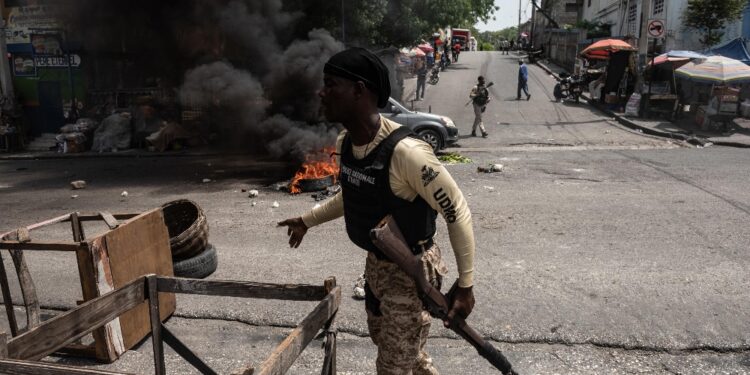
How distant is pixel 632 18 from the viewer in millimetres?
27594

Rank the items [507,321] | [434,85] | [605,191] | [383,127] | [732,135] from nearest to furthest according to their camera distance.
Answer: [383,127] < [507,321] < [605,191] < [732,135] < [434,85]

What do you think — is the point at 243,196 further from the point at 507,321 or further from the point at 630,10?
the point at 630,10

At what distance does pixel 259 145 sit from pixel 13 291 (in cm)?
794

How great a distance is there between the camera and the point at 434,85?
25406 millimetres

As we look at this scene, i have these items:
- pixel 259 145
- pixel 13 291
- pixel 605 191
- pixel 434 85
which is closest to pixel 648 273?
pixel 605 191

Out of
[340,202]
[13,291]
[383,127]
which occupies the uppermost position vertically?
[383,127]

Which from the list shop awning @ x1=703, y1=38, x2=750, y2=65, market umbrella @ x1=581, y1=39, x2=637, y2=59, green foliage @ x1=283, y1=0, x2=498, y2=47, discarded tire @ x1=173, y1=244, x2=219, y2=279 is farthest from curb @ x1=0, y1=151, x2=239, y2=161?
shop awning @ x1=703, y1=38, x2=750, y2=65

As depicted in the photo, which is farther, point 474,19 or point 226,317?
point 474,19

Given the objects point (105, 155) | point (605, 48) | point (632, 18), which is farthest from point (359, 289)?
point (632, 18)

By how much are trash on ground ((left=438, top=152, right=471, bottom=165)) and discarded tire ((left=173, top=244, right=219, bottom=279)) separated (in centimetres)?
654

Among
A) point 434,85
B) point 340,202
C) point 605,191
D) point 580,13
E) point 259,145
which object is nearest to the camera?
point 340,202

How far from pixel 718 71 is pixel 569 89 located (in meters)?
6.29

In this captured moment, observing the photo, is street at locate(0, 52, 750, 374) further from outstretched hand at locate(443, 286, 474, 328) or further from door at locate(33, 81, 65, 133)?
door at locate(33, 81, 65, 133)

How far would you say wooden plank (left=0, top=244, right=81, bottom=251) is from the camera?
3426 mm
